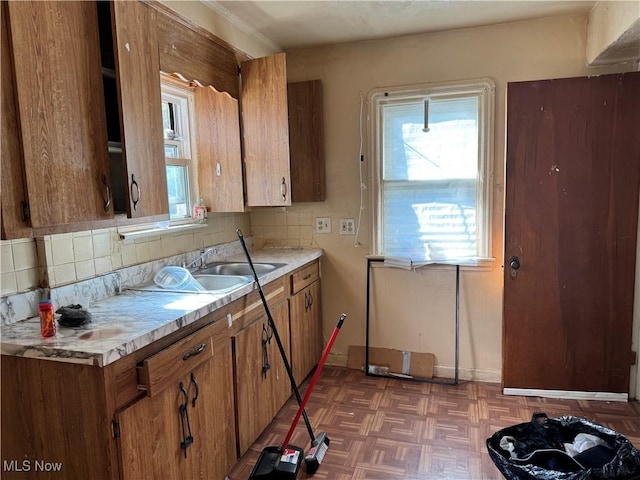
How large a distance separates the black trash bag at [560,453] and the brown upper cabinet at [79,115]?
189cm

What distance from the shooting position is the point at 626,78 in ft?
8.24

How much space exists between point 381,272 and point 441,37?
5.55 feet

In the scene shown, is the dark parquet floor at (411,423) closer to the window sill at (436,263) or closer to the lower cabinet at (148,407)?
the lower cabinet at (148,407)

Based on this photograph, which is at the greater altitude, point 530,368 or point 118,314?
point 118,314

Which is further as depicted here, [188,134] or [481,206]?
[481,206]

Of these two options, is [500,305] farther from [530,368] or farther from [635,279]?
[635,279]

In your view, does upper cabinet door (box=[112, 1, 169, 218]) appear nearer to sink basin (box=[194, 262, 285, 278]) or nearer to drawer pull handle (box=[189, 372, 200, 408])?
drawer pull handle (box=[189, 372, 200, 408])

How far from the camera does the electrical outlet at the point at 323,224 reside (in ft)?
10.7

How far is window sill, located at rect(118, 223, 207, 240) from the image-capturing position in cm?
211

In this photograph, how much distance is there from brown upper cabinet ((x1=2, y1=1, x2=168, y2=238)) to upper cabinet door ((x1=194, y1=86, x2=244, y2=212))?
87 cm

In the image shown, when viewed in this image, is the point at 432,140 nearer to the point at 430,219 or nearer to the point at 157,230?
the point at 430,219

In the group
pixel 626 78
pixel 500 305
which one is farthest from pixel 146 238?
pixel 626 78

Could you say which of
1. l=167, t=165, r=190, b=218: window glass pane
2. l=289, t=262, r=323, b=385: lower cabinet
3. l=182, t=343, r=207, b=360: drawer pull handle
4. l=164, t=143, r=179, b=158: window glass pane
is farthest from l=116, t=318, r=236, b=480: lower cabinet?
l=164, t=143, r=179, b=158: window glass pane

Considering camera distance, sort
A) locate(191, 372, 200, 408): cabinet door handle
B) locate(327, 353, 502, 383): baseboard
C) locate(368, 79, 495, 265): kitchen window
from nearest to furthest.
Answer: locate(191, 372, 200, 408): cabinet door handle < locate(368, 79, 495, 265): kitchen window < locate(327, 353, 502, 383): baseboard
